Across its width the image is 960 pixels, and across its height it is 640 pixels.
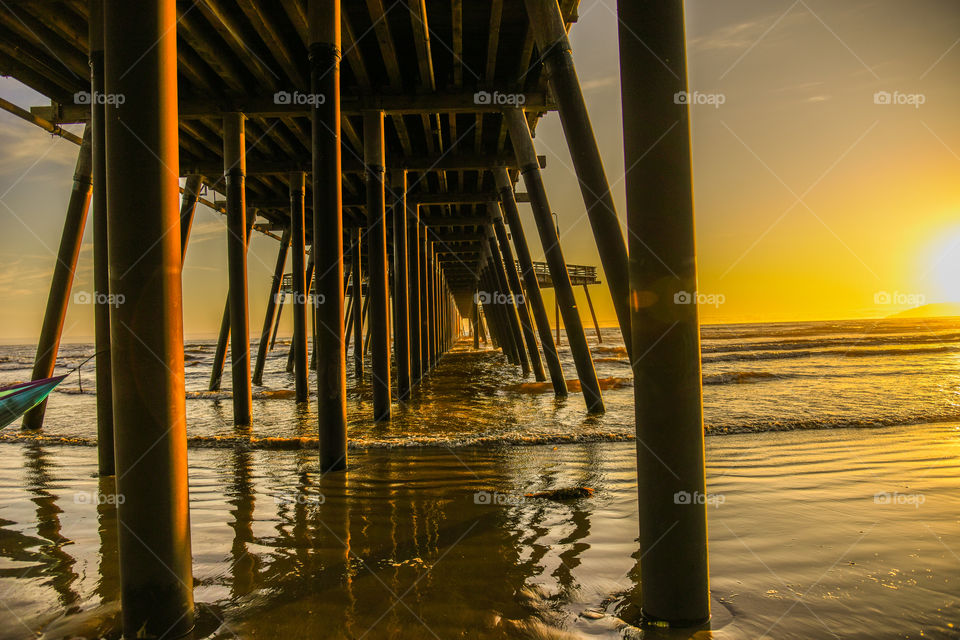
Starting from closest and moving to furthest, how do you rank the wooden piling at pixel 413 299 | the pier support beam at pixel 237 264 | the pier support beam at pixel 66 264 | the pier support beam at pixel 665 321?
the pier support beam at pixel 665 321 < the pier support beam at pixel 66 264 < the pier support beam at pixel 237 264 < the wooden piling at pixel 413 299

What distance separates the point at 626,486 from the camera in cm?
397

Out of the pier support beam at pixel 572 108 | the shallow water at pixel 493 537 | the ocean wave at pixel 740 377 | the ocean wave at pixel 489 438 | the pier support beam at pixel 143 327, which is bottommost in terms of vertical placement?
the ocean wave at pixel 740 377

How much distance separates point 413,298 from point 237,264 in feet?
16.0

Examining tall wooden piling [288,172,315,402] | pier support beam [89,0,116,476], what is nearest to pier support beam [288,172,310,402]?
tall wooden piling [288,172,315,402]

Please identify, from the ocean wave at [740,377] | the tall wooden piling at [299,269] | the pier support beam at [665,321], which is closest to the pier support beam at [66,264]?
the tall wooden piling at [299,269]

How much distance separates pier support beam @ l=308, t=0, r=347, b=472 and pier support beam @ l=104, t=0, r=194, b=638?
2723 mm

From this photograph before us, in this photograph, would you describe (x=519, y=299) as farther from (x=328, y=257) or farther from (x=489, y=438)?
(x=328, y=257)

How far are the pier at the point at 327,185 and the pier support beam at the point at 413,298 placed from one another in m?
0.07

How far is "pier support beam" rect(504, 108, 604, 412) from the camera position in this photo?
7992 millimetres

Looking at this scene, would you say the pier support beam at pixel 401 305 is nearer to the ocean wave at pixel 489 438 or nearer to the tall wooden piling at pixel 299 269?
the tall wooden piling at pixel 299 269

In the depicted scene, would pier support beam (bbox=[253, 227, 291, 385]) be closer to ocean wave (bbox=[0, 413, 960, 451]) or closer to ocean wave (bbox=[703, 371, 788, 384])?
ocean wave (bbox=[0, 413, 960, 451])

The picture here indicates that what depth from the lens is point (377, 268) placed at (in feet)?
26.1

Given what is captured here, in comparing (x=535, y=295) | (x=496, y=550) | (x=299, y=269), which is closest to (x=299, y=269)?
(x=299, y=269)

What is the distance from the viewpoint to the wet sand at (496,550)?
2072mm
